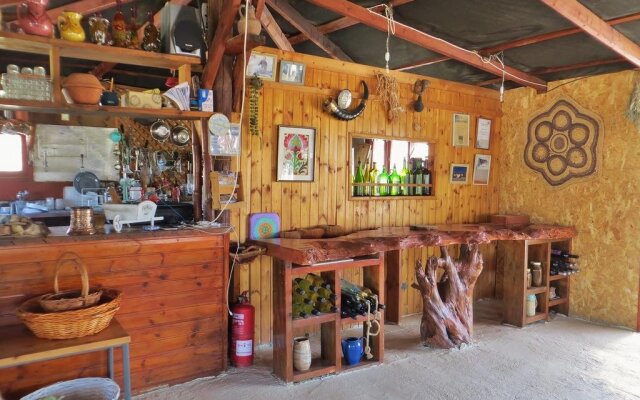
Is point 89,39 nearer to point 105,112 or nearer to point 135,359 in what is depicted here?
point 105,112

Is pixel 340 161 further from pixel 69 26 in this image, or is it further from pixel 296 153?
pixel 69 26

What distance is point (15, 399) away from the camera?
228cm

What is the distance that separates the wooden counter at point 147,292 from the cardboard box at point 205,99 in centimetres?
85

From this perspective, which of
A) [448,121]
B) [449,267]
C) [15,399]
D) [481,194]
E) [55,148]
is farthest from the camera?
[55,148]

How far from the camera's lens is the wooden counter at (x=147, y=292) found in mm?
2297

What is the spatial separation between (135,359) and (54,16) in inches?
113

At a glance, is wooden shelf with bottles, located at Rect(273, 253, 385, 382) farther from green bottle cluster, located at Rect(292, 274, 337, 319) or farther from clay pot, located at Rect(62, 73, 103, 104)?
clay pot, located at Rect(62, 73, 103, 104)

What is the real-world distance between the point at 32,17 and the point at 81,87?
1.40ft

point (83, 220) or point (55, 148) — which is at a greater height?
point (55, 148)

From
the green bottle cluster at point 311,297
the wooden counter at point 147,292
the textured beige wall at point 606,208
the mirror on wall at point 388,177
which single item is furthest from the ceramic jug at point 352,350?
the textured beige wall at point 606,208

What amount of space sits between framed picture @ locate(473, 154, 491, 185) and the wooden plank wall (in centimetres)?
7

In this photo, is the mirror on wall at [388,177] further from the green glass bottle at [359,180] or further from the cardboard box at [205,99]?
the cardboard box at [205,99]

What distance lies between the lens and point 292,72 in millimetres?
3412

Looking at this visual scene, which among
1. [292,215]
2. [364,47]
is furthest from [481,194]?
[292,215]
